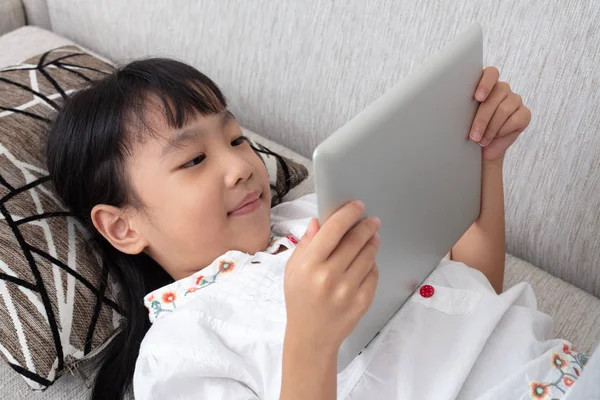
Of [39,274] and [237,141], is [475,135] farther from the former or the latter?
[39,274]

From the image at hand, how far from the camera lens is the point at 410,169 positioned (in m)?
0.73

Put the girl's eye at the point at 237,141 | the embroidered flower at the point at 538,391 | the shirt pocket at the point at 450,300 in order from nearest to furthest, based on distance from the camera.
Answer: the embroidered flower at the point at 538,391, the shirt pocket at the point at 450,300, the girl's eye at the point at 237,141

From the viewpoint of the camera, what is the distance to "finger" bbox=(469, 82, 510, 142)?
847 mm

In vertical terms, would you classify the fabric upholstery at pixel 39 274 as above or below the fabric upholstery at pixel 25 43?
below

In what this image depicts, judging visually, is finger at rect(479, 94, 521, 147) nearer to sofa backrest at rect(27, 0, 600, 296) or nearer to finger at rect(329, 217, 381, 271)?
sofa backrest at rect(27, 0, 600, 296)

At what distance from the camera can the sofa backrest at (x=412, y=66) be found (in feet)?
3.39

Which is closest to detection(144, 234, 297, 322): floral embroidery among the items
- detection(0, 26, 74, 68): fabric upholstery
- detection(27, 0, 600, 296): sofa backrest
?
detection(27, 0, 600, 296): sofa backrest

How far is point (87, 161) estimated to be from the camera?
1.02m

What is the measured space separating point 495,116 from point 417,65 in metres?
0.32

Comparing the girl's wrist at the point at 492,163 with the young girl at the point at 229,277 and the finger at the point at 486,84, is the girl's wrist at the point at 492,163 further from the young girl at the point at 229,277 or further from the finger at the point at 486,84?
the finger at the point at 486,84

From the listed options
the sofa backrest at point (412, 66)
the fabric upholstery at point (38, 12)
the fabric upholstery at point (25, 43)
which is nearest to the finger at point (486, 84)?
the sofa backrest at point (412, 66)

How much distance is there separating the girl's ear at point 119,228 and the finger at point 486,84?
1.79 ft

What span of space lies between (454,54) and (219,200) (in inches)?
15.3

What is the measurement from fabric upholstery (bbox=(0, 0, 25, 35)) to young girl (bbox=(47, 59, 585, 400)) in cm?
88
